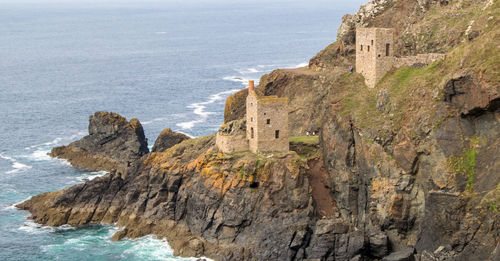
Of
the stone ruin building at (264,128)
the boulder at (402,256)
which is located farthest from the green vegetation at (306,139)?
the boulder at (402,256)

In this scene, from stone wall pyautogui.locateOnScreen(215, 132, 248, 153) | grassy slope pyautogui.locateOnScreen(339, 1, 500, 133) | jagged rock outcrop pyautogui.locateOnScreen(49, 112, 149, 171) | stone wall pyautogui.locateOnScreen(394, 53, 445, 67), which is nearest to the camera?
grassy slope pyautogui.locateOnScreen(339, 1, 500, 133)

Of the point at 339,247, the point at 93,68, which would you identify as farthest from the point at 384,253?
the point at 93,68

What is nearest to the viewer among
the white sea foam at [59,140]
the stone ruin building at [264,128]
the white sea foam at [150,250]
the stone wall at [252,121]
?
the white sea foam at [150,250]

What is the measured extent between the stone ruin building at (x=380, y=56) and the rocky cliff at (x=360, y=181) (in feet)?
3.21

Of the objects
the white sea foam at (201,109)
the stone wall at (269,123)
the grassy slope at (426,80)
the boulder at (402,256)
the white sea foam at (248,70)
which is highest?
the grassy slope at (426,80)

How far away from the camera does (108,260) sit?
236 ft

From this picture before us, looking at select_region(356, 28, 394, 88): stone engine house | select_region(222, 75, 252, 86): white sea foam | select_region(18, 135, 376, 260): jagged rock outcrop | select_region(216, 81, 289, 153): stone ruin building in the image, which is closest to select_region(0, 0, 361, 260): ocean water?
select_region(222, 75, 252, 86): white sea foam

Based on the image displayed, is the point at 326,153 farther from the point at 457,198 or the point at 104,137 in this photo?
the point at 104,137

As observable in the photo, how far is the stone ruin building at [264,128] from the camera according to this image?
73.9 meters

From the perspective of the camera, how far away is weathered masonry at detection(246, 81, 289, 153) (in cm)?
7394

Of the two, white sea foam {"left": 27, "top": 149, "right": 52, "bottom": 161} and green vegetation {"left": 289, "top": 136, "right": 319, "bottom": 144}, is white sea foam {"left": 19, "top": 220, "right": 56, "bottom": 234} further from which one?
green vegetation {"left": 289, "top": 136, "right": 319, "bottom": 144}

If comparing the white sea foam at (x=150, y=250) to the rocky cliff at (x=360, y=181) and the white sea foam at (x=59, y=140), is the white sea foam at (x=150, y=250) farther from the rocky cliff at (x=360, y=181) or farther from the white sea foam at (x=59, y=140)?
the white sea foam at (x=59, y=140)

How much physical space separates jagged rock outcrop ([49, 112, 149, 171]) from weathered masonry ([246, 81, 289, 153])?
32658 mm

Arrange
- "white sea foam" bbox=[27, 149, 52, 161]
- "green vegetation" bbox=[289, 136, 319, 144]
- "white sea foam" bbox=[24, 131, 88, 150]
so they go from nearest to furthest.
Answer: "green vegetation" bbox=[289, 136, 319, 144], "white sea foam" bbox=[27, 149, 52, 161], "white sea foam" bbox=[24, 131, 88, 150]
